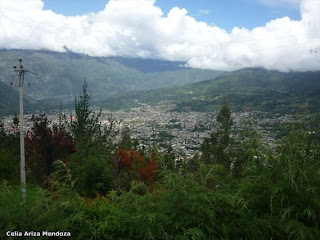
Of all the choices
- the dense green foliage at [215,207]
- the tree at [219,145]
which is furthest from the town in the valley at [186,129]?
the tree at [219,145]

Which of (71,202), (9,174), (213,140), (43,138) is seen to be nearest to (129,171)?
(9,174)

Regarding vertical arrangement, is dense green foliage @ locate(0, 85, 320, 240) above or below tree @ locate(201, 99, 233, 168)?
above

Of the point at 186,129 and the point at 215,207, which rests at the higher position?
the point at 215,207

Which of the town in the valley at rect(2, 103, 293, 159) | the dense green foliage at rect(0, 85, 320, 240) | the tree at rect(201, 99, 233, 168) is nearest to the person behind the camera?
the dense green foliage at rect(0, 85, 320, 240)

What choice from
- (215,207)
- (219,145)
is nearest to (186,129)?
(219,145)

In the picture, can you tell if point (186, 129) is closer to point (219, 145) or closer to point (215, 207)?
point (219, 145)

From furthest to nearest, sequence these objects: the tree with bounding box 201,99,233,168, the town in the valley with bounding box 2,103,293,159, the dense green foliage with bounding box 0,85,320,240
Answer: the tree with bounding box 201,99,233,168 → the town in the valley with bounding box 2,103,293,159 → the dense green foliage with bounding box 0,85,320,240

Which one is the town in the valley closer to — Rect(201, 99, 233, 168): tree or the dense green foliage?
the dense green foliage

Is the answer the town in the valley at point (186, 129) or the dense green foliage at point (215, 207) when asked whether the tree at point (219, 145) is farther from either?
the dense green foliage at point (215, 207)

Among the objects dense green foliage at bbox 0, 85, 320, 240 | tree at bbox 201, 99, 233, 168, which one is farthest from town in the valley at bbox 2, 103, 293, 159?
tree at bbox 201, 99, 233, 168

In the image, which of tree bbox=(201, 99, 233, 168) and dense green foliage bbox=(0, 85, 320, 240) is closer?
dense green foliage bbox=(0, 85, 320, 240)

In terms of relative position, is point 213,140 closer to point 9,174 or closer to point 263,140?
point 9,174
